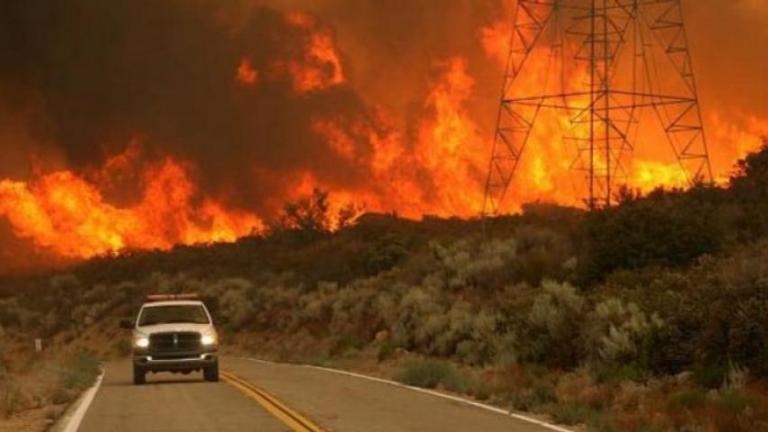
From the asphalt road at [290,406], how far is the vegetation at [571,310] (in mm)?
1477

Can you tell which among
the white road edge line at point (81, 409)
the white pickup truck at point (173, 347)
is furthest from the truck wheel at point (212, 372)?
the white road edge line at point (81, 409)

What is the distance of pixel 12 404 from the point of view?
21531 millimetres

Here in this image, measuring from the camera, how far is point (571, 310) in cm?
2822

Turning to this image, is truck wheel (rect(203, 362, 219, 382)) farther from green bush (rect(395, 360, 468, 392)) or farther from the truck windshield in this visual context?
green bush (rect(395, 360, 468, 392))

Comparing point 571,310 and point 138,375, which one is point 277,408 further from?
point 571,310

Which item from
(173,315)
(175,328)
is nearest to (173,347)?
(175,328)

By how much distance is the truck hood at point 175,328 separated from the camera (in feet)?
92.4

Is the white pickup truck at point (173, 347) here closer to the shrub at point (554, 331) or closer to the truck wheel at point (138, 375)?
the truck wheel at point (138, 375)

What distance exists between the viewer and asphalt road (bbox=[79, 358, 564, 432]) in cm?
1711

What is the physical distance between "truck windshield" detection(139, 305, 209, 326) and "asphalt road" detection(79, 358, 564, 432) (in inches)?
62.5

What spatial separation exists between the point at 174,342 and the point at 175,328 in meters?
0.37

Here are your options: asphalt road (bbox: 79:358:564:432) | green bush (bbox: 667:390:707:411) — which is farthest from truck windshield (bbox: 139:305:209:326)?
green bush (bbox: 667:390:707:411)

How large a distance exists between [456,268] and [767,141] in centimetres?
1464

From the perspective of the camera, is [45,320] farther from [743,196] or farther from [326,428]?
[326,428]
